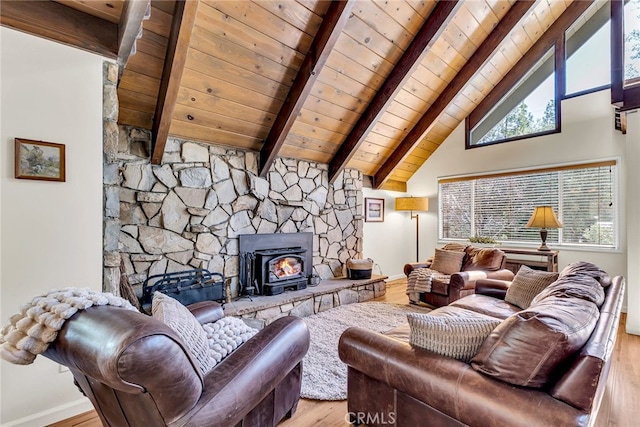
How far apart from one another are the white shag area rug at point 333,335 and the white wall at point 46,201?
60.1 inches

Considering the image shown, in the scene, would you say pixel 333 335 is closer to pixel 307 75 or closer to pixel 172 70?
pixel 307 75

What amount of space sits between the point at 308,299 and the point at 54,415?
8.15 feet

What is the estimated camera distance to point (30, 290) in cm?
181

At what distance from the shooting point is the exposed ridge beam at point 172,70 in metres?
2.15

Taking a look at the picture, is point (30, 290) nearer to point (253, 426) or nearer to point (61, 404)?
point (61, 404)

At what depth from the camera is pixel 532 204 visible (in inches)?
189

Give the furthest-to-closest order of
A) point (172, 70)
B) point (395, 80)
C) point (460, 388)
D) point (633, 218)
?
1. point (395, 80)
2. point (633, 218)
3. point (172, 70)
4. point (460, 388)

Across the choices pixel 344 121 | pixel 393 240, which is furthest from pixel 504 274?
pixel 344 121

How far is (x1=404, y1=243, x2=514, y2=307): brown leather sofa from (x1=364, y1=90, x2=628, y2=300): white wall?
4.41 feet

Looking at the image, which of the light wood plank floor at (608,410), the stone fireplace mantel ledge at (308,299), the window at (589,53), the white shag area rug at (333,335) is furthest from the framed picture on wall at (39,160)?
the window at (589,53)

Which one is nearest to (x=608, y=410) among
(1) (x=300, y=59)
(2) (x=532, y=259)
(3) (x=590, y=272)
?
(3) (x=590, y=272)

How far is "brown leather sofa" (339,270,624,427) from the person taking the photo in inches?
41.4

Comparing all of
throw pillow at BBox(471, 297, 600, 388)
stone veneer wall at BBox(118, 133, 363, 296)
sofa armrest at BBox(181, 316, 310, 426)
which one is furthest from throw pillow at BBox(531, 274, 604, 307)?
stone veneer wall at BBox(118, 133, 363, 296)

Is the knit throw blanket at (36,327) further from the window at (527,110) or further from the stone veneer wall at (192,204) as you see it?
the window at (527,110)
